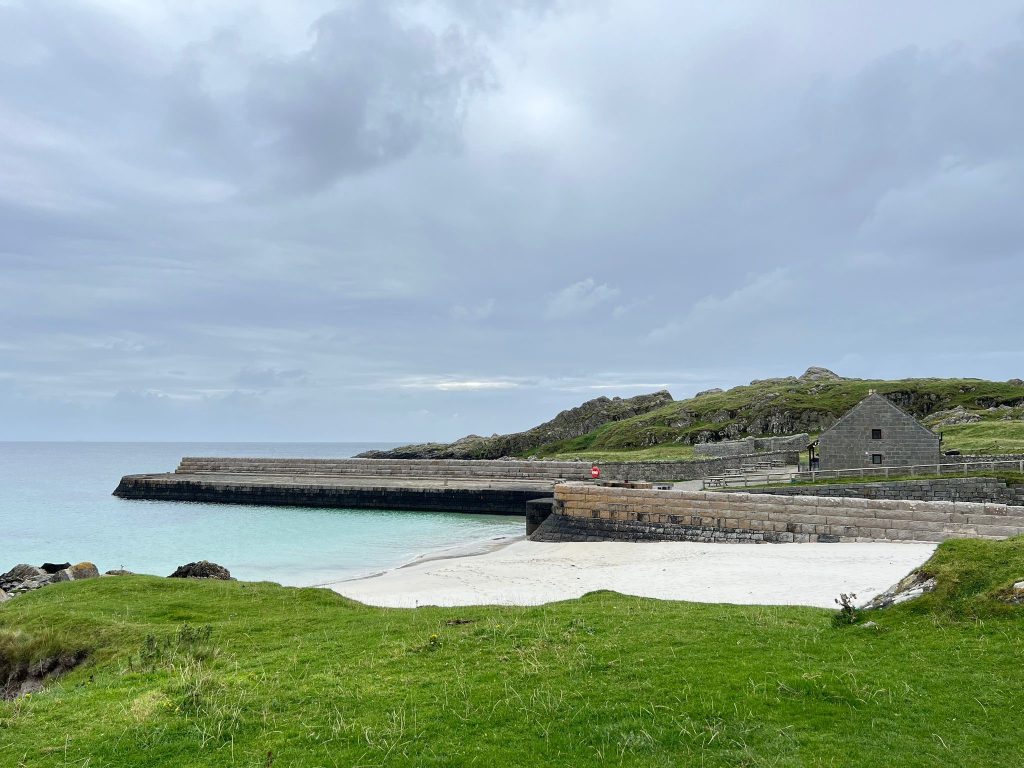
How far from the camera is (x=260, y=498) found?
191 ft

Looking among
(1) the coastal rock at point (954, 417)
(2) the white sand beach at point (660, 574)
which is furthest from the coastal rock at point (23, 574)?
(1) the coastal rock at point (954, 417)

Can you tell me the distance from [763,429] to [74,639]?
87.3 m

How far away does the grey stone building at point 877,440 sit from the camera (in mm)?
35344

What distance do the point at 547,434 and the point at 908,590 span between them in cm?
10393

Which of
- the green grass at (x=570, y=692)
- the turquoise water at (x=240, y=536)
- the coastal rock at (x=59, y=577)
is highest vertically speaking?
the green grass at (x=570, y=692)

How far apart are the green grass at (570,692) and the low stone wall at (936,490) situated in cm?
2346

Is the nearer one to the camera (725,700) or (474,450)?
(725,700)

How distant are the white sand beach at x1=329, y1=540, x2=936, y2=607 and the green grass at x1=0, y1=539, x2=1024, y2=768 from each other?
19.4 feet

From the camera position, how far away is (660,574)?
2088 cm

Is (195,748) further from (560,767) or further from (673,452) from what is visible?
(673,452)

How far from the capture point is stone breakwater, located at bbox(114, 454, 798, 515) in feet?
165

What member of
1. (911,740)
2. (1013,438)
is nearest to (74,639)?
(911,740)

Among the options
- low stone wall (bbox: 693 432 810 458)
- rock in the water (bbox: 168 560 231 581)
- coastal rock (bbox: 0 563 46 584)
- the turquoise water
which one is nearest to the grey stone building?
the turquoise water

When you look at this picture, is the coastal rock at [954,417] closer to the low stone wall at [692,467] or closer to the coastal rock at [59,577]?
the low stone wall at [692,467]
